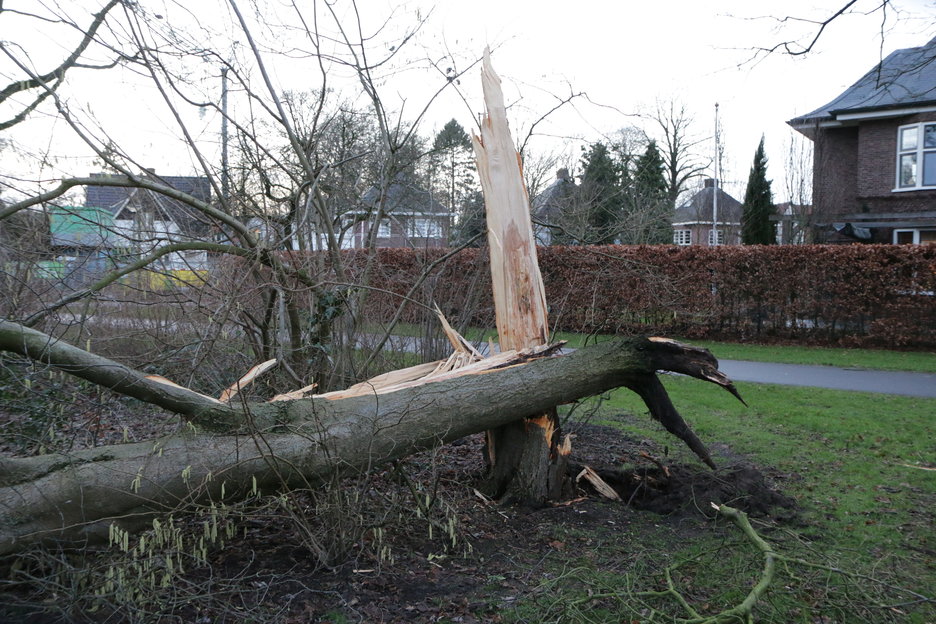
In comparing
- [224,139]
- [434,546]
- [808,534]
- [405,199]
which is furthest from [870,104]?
[434,546]

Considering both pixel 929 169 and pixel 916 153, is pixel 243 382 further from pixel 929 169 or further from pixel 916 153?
pixel 929 169

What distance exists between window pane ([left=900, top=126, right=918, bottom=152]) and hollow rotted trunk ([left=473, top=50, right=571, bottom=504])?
1903 cm

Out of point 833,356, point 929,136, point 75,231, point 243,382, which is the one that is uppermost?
point 929,136

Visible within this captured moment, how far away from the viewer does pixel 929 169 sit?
782 inches

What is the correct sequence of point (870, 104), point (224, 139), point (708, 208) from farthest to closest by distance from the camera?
point (708, 208), point (870, 104), point (224, 139)

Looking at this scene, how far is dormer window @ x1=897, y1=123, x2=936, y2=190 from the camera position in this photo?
19594 mm

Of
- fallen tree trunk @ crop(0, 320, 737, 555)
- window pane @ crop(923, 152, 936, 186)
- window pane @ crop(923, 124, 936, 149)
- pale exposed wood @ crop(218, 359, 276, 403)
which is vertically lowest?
fallen tree trunk @ crop(0, 320, 737, 555)

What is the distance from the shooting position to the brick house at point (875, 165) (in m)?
19.7

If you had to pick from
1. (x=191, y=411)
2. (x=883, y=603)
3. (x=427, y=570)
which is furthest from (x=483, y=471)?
(x=883, y=603)

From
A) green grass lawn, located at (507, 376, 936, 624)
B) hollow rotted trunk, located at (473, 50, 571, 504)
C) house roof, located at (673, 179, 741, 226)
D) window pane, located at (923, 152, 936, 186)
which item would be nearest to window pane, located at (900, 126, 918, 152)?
window pane, located at (923, 152, 936, 186)

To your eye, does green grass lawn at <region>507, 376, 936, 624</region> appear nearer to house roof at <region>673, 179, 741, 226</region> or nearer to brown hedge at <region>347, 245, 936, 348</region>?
brown hedge at <region>347, 245, 936, 348</region>

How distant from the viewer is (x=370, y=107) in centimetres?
730

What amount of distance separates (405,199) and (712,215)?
25.1 m

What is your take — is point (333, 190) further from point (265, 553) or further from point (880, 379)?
point (880, 379)
